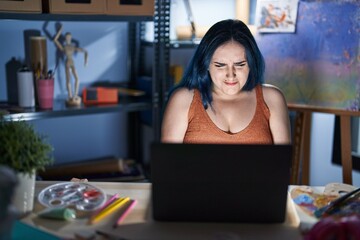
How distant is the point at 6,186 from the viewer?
0.79m

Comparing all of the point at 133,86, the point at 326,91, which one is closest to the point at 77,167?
the point at 133,86

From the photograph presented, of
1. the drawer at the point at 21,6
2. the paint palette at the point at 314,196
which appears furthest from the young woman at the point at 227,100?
the drawer at the point at 21,6

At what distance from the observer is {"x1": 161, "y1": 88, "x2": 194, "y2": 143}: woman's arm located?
1.52 meters

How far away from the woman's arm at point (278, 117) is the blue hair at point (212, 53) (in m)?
0.07

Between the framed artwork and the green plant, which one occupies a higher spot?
the framed artwork

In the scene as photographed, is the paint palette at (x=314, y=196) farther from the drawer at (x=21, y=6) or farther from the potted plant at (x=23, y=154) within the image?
the drawer at (x=21, y=6)

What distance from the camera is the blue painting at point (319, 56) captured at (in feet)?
5.96

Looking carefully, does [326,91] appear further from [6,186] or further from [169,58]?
[6,186]

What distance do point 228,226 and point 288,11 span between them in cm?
123

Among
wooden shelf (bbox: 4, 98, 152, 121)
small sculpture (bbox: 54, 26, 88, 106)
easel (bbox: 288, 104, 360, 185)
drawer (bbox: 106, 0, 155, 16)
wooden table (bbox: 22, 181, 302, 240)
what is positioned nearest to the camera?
wooden table (bbox: 22, 181, 302, 240)

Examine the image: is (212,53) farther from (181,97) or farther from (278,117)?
(278,117)

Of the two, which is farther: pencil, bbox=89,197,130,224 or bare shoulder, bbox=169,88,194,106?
bare shoulder, bbox=169,88,194,106

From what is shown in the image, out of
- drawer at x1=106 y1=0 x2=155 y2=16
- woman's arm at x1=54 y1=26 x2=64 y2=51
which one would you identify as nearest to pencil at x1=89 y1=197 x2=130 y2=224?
drawer at x1=106 y1=0 x2=155 y2=16

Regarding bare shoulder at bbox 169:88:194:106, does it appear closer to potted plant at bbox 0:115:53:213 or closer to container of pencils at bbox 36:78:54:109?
potted plant at bbox 0:115:53:213
